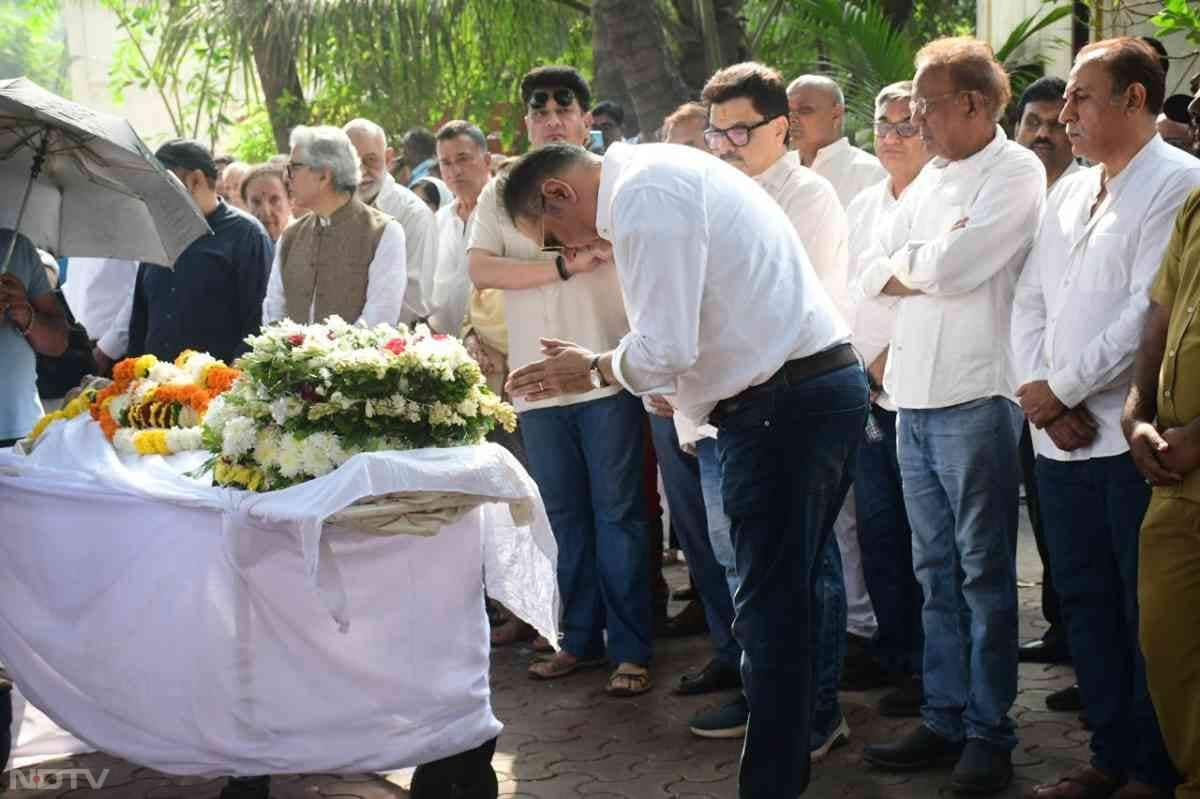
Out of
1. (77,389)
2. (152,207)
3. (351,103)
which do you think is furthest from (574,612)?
(351,103)

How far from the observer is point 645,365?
475 cm

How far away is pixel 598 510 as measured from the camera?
23.5ft

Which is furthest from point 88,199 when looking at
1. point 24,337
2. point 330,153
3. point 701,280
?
point 701,280

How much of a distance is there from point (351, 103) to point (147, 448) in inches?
598

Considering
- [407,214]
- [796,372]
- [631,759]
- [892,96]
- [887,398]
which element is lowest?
[631,759]

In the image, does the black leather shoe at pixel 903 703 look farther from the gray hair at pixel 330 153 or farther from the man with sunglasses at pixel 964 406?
the gray hair at pixel 330 153

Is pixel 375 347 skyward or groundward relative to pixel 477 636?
skyward

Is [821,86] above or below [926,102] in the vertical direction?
above

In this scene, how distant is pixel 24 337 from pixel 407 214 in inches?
107

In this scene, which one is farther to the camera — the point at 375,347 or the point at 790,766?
the point at 375,347

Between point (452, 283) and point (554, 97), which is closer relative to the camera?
point (554, 97)

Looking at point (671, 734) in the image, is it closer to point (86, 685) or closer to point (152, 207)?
point (86, 685)

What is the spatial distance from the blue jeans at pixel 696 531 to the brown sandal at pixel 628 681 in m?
0.33

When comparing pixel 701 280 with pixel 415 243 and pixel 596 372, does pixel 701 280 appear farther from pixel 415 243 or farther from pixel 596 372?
pixel 415 243
